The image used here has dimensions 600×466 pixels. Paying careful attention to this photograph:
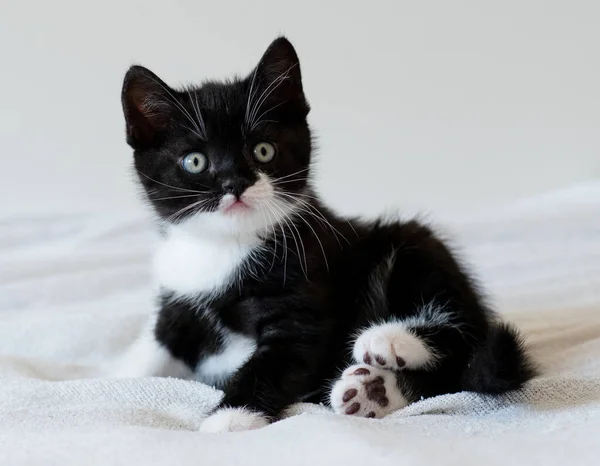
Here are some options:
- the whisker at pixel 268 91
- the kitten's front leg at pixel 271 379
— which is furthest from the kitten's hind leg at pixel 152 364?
the whisker at pixel 268 91

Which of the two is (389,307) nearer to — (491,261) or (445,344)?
(445,344)

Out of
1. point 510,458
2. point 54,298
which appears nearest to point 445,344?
point 510,458

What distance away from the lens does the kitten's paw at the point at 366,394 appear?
1.24m

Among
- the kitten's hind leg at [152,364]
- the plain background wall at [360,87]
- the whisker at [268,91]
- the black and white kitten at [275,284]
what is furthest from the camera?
the plain background wall at [360,87]

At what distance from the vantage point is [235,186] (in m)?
1.29

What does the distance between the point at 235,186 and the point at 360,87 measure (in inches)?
61.8

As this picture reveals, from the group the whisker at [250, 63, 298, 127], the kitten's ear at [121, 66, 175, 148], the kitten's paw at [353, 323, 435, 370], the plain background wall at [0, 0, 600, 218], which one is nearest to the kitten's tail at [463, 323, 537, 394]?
the kitten's paw at [353, 323, 435, 370]

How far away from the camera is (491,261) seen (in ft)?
7.98

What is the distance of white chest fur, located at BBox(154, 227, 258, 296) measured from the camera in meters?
1.43

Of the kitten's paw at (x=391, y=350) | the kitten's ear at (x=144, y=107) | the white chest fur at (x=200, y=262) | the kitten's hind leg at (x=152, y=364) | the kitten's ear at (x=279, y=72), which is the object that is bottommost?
the kitten's hind leg at (x=152, y=364)

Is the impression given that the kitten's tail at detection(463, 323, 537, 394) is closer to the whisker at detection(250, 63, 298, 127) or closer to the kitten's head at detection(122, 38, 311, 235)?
the kitten's head at detection(122, 38, 311, 235)

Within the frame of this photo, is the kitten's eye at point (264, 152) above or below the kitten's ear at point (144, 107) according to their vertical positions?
below

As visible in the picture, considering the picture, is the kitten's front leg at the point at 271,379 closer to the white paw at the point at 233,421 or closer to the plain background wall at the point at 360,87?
the white paw at the point at 233,421

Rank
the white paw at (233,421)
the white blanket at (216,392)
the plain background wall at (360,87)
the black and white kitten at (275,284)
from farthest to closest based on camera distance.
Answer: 1. the plain background wall at (360,87)
2. the black and white kitten at (275,284)
3. the white paw at (233,421)
4. the white blanket at (216,392)
